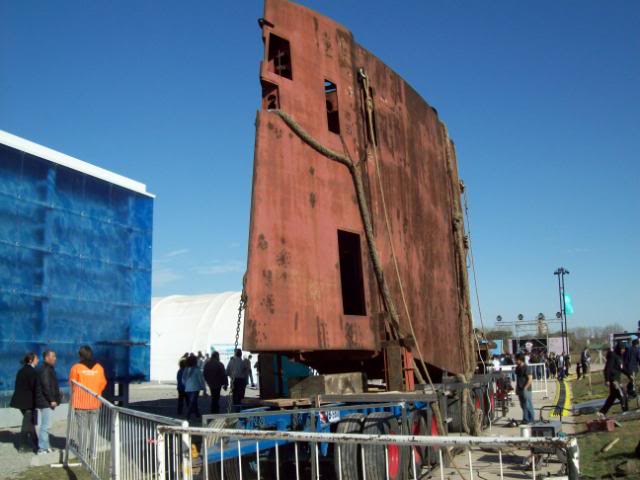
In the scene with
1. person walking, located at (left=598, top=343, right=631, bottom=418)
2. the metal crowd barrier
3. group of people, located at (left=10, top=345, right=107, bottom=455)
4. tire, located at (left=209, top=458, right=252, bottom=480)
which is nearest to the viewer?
tire, located at (left=209, top=458, right=252, bottom=480)

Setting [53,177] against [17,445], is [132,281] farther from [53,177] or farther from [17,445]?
[17,445]

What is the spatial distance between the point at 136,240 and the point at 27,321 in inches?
177

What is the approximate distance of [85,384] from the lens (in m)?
8.59

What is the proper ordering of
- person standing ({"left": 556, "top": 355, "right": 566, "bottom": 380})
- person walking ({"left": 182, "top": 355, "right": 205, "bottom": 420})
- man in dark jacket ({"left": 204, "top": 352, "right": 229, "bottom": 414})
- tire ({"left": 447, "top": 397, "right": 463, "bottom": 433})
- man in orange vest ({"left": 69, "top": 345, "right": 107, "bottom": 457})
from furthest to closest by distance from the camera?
person standing ({"left": 556, "top": 355, "right": 566, "bottom": 380}), man in dark jacket ({"left": 204, "top": 352, "right": 229, "bottom": 414}), person walking ({"left": 182, "top": 355, "right": 205, "bottom": 420}), tire ({"left": 447, "top": 397, "right": 463, "bottom": 433}), man in orange vest ({"left": 69, "top": 345, "right": 107, "bottom": 457})

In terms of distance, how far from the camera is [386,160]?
30.5 ft

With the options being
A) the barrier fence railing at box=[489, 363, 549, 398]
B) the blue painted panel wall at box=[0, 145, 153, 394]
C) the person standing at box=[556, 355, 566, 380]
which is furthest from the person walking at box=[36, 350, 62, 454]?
the person standing at box=[556, 355, 566, 380]

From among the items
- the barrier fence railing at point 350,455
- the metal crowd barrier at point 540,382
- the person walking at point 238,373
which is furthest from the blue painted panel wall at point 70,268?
the metal crowd barrier at point 540,382

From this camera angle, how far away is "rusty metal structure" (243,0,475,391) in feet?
23.5

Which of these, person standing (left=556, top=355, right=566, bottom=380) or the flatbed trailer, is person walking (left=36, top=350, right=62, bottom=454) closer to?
the flatbed trailer

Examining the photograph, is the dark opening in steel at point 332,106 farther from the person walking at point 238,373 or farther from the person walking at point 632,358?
the person walking at point 632,358

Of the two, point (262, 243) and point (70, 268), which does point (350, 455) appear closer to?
point (262, 243)

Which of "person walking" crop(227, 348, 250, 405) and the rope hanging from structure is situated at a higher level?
the rope hanging from structure

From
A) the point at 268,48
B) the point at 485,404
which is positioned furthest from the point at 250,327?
the point at 485,404

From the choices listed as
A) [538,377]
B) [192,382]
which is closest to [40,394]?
[192,382]
